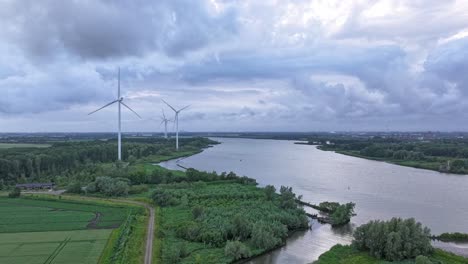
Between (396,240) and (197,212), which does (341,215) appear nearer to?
(396,240)

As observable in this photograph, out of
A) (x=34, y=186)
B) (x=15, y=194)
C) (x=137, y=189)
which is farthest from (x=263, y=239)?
(x=34, y=186)

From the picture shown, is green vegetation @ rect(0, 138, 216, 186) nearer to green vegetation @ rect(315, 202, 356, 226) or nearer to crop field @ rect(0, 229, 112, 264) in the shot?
crop field @ rect(0, 229, 112, 264)

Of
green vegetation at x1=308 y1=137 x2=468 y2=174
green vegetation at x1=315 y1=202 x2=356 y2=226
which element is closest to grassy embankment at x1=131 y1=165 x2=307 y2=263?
green vegetation at x1=315 y1=202 x2=356 y2=226

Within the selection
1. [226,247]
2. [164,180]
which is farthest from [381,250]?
[164,180]

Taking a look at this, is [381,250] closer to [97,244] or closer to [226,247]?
[226,247]

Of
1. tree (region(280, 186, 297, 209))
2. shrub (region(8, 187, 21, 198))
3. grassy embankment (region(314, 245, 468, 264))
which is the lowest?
grassy embankment (region(314, 245, 468, 264))

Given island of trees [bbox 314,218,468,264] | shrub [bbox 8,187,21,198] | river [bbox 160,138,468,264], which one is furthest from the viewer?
shrub [bbox 8,187,21,198]

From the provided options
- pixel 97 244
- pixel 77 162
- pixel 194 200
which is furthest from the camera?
pixel 77 162
